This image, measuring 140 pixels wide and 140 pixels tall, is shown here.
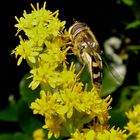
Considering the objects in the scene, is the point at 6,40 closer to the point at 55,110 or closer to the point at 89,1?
the point at 89,1

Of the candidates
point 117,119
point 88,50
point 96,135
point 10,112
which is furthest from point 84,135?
point 10,112

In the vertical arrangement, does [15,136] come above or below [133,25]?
below

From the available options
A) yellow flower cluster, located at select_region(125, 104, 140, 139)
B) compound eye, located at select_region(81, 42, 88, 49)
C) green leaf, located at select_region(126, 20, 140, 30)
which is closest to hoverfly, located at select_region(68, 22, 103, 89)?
compound eye, located at select_region(81, 42, 88, 49)

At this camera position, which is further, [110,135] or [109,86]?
[109,86]

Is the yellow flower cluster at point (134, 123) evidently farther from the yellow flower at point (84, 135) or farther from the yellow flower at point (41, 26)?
the yellow flower at point (41, 26)

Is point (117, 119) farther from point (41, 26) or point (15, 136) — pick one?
point (41, 26)

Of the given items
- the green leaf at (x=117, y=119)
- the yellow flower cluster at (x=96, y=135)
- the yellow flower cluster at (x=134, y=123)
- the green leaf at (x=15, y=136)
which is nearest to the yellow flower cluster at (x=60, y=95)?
the yellow flower cluster at (x=96, y=135)
